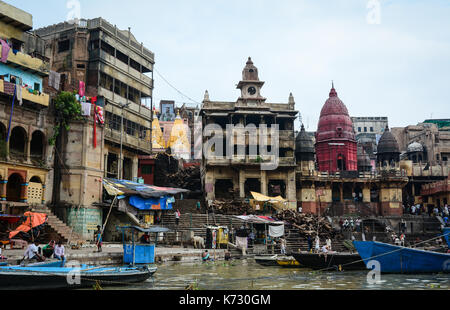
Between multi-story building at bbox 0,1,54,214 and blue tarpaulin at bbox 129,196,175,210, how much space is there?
6241 millimetres

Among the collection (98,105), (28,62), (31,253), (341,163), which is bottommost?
(31,253)

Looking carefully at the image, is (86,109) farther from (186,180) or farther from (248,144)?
(186,180)

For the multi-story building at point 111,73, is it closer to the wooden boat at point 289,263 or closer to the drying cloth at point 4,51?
the drying cloth at point 4,51

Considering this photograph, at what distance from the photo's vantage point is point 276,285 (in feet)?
58.0

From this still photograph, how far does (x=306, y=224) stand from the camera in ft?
123

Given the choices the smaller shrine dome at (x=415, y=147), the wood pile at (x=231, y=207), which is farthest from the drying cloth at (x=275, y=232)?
the smaller shrine dome at (x=415, y=147)

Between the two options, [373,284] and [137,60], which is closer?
[373,284]

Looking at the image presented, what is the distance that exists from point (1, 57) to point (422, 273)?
2784 centimetres

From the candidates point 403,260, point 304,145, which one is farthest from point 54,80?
point 304,145

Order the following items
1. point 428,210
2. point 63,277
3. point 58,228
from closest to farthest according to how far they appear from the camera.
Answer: point 63,277 < point 58,228 < point 428,210

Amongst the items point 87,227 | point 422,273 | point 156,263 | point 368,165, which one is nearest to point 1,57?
point 87,227

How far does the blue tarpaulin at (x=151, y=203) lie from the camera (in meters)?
33.7

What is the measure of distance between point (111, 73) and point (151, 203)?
46.0 ft
